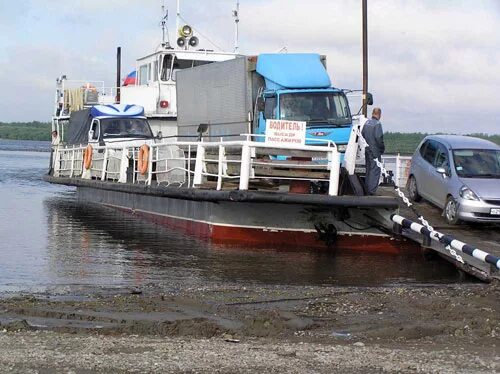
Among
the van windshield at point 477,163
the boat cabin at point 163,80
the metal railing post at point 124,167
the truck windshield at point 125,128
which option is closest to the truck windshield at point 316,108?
the van windshield at point 477,163

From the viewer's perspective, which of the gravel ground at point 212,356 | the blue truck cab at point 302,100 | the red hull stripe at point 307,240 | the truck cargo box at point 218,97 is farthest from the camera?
the truck cargo box at point 218,97

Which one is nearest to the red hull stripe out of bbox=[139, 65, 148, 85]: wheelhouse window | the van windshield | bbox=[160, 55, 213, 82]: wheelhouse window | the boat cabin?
the van windshield

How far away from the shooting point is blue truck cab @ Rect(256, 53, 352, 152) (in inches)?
669

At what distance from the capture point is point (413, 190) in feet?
55.0

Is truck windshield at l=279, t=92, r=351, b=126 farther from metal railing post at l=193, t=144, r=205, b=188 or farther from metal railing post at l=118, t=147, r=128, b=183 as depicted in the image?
metal railing post at l=118, t=147, r=128, b=183

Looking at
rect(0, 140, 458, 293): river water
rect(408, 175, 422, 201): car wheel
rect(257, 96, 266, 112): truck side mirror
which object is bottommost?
rect(0, 140, 458, 293): river water

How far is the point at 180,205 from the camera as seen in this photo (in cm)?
1741

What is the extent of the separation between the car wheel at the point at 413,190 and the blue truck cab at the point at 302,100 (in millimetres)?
1613

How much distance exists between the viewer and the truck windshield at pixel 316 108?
17062 millimetres

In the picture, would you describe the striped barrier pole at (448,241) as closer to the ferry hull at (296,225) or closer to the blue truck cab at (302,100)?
the ferry hull at (296,225)

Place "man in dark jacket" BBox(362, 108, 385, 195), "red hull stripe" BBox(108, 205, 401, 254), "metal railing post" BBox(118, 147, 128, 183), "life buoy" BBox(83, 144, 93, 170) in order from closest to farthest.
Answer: "man in dark jacket" BBox(362, 108, 385, 195) → "red hull stripe" BBox(108, 205, 401, 254) → "metal railing post" BBox(118, 147, 128, 183) → "life buoy" BBox(83, 144, 93, 170)

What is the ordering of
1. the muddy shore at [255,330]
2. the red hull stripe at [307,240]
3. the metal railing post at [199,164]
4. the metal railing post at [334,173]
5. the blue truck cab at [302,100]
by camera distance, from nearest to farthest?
the muddy shore at [255,330], the metal railing post at [334,173], the red hull stripe at [307,240], the metal railing post at [199,164], the blue truck cab at [302,100]

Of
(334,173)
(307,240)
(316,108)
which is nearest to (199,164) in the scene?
(307,240)

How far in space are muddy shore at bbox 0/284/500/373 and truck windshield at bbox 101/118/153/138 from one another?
15.2 meters
